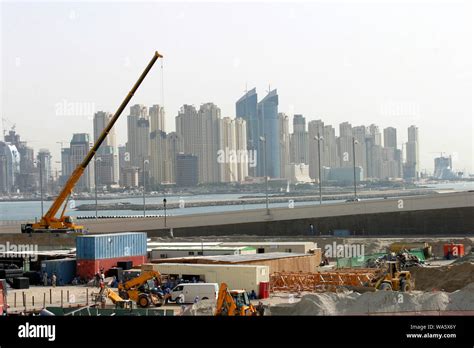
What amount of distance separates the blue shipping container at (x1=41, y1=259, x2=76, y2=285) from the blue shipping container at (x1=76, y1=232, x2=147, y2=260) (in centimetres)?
41

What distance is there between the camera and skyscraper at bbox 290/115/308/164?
134625 mm

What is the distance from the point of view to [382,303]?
16641mm

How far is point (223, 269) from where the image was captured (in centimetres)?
2323

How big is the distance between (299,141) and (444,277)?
113m

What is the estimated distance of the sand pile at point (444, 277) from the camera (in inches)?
866

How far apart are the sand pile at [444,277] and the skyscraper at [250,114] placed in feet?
280

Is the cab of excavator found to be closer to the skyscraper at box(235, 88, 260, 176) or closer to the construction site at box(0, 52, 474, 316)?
the construction site at box(0, 52, 474, 316)

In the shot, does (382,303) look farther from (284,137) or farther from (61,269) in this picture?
(284,137)

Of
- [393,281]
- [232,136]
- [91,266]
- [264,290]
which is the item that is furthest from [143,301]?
[232,136]

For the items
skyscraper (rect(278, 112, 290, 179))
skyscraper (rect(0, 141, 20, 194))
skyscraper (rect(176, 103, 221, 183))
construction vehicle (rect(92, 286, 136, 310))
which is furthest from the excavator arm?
skyscraper (rect(278, 112, 290, 179))
